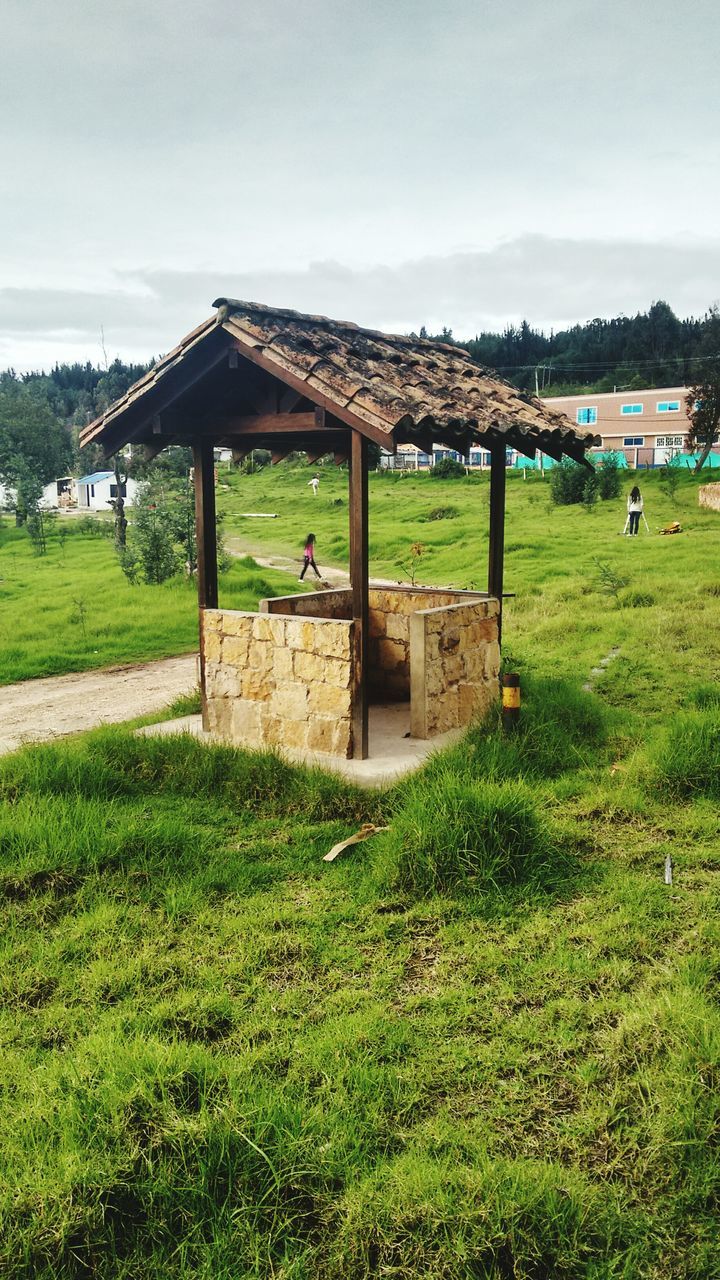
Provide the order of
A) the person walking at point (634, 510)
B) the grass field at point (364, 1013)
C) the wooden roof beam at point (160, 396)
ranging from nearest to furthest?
the grass field at point (364, 1013), the wooden roof beam at point (160, 396), the person walking at point (634, 510)

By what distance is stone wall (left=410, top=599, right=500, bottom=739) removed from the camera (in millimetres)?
7660

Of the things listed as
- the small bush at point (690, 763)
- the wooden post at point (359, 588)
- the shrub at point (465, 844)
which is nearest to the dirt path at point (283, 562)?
the wooden post at point (359, 588)

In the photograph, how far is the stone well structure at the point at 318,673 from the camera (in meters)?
7.26

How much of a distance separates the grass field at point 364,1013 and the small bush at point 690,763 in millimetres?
23

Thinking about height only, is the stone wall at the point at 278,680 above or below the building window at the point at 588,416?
below

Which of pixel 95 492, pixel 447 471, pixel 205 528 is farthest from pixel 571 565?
pixel 95 492

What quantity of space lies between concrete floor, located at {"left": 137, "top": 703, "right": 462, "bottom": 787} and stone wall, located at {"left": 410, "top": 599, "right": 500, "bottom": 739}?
0.21m

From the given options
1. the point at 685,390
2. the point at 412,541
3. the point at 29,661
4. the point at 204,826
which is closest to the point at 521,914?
the point at 204,826

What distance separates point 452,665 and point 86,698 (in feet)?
17.1

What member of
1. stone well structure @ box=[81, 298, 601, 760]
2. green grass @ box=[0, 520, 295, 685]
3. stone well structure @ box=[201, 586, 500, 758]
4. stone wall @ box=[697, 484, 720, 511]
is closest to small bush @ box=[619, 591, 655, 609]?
stone well structure @ box=[81, 298, 601, 760]

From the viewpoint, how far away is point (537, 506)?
3531cm

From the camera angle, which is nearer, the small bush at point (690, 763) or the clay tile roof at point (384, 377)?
the clay tile roof at point (384, 377)

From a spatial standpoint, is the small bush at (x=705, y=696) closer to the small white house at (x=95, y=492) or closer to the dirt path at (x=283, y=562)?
the dirt path at (x=283, y=562)

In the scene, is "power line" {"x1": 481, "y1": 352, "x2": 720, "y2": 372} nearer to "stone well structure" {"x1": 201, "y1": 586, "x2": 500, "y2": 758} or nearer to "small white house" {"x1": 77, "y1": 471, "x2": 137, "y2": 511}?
"small white house" {"x1": 77, "y1": 471, "x2": 137, "y2": 511}
